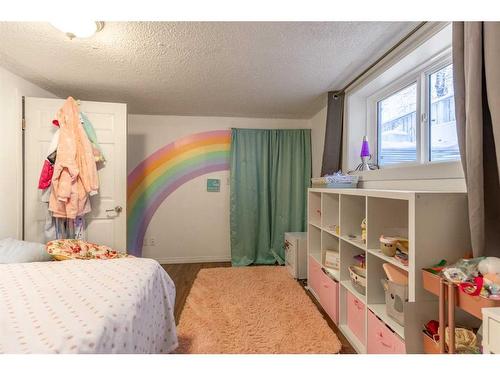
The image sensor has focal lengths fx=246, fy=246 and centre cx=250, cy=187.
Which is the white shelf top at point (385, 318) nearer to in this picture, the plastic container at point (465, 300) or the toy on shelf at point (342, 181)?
the plastic container at point (465, 300)

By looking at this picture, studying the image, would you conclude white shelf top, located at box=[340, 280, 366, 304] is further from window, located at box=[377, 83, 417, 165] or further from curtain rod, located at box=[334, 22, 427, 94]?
curtain rod, located at box=[334, 22, 427, 94]

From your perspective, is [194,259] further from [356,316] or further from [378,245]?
[378,245]

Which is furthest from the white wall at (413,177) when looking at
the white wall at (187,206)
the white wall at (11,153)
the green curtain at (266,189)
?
the white wall at (11,153)

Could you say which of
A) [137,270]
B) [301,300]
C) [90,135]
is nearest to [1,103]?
[90,135]

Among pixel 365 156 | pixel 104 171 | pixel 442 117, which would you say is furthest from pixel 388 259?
pixel 104 171

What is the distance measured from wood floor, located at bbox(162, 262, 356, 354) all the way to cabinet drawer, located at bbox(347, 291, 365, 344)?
0.10m

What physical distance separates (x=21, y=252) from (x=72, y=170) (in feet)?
2.45

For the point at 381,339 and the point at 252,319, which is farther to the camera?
the point at 252,319

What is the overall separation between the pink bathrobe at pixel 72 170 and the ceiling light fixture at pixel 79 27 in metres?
0.94

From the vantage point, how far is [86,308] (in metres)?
0.91

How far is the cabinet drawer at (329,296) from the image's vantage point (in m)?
1.91

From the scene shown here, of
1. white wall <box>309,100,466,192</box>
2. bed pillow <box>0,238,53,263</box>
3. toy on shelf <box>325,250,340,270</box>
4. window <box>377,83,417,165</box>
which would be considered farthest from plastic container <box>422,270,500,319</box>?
bed pillow <box>0,238,53,263</box>
